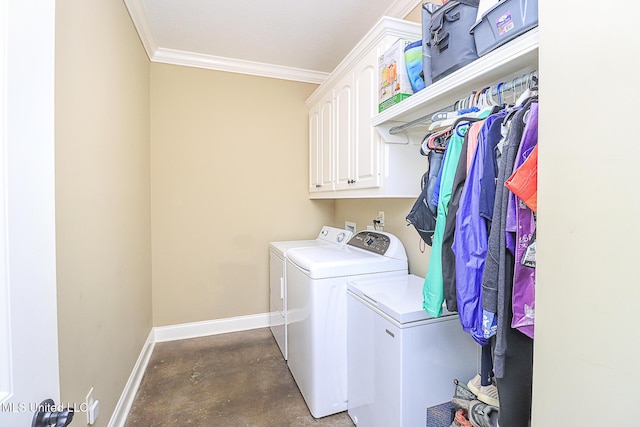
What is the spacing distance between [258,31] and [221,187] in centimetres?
141

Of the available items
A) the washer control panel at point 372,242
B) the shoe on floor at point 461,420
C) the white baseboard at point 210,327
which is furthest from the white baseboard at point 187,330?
the shoe on floor at point 461,420

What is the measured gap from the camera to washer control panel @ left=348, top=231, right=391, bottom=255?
2.02 metres

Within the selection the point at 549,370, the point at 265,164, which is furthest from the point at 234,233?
the point at 549,370

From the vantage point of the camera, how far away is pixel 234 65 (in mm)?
2846

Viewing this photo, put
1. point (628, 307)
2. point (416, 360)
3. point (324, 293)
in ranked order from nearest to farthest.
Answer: point (628, 307) < point (416, 360) < point (324, 293)

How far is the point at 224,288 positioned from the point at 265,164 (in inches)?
52.2

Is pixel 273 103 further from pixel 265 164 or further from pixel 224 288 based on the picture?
pixel 224 288

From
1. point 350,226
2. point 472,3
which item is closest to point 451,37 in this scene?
point 472,3

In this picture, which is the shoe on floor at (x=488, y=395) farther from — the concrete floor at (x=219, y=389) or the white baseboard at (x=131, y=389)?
the white baseboard at (x=131, y=389)

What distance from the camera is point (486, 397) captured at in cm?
113

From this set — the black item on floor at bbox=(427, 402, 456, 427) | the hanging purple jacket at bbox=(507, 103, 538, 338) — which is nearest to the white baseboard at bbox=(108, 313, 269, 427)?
the black item on floor at bbox=(427, 402, 456, 427)

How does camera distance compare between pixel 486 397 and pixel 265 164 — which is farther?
pixel 265 164

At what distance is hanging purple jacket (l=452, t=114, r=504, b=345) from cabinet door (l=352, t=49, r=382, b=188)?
0.84 m

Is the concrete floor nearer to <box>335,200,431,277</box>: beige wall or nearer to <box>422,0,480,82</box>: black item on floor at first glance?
<box>335,200,431,277</box>: beige wall
